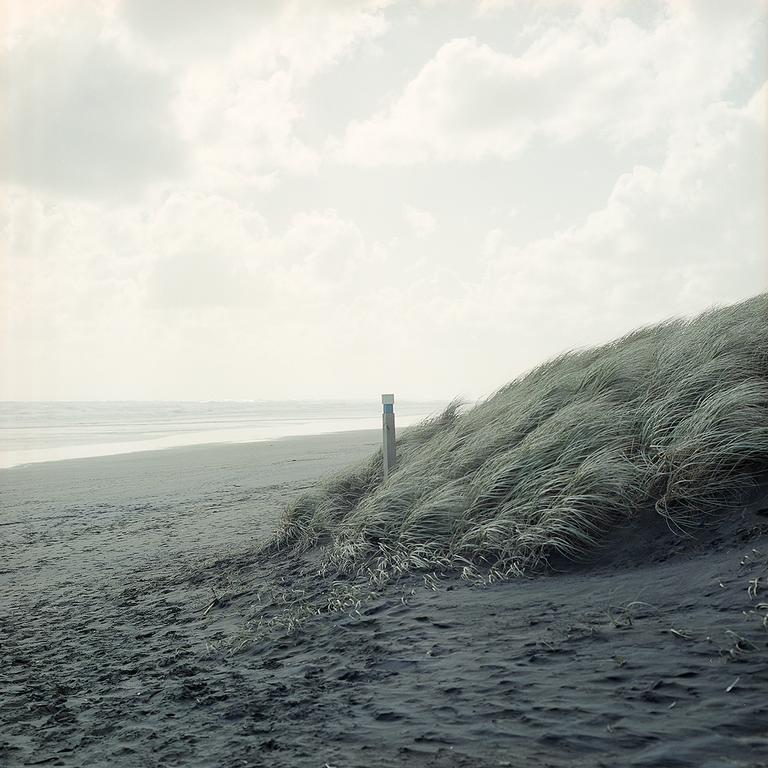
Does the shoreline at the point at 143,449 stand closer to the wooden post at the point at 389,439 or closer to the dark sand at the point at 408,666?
the wooden post at the point at 389,439

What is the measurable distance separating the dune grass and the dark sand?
0.30 m

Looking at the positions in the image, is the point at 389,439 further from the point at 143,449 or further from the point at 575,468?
the point at 143,449

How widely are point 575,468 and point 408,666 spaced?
2.45 meters

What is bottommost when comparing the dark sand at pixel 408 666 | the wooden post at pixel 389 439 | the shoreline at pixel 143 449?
the dark sand at pixel 408 666

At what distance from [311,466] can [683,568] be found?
37.8ft

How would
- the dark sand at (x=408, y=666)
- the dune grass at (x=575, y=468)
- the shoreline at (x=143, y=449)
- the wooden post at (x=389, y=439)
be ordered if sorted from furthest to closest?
the shoreline at (x=143, y=449)
the wooden post at (x=389, y=439)
the dune grass at (x=575, y=468)
the dark sand at (x=408, y=666)

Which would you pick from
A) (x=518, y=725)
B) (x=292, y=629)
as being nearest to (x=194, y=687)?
(x=292, y=629)

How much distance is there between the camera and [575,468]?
578cm

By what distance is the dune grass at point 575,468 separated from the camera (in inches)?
206

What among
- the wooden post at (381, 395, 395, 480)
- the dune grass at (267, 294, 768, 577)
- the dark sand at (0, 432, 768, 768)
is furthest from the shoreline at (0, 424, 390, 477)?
the dark sand at (0, 432, 768, 768)

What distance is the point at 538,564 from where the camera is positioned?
16.6 feet

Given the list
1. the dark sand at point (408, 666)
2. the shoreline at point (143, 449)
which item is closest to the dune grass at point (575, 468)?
the dark sand at point (408, 666)

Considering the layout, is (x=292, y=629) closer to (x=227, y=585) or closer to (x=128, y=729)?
(x=128, y=729)

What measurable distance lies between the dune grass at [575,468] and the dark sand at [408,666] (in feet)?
0.98
